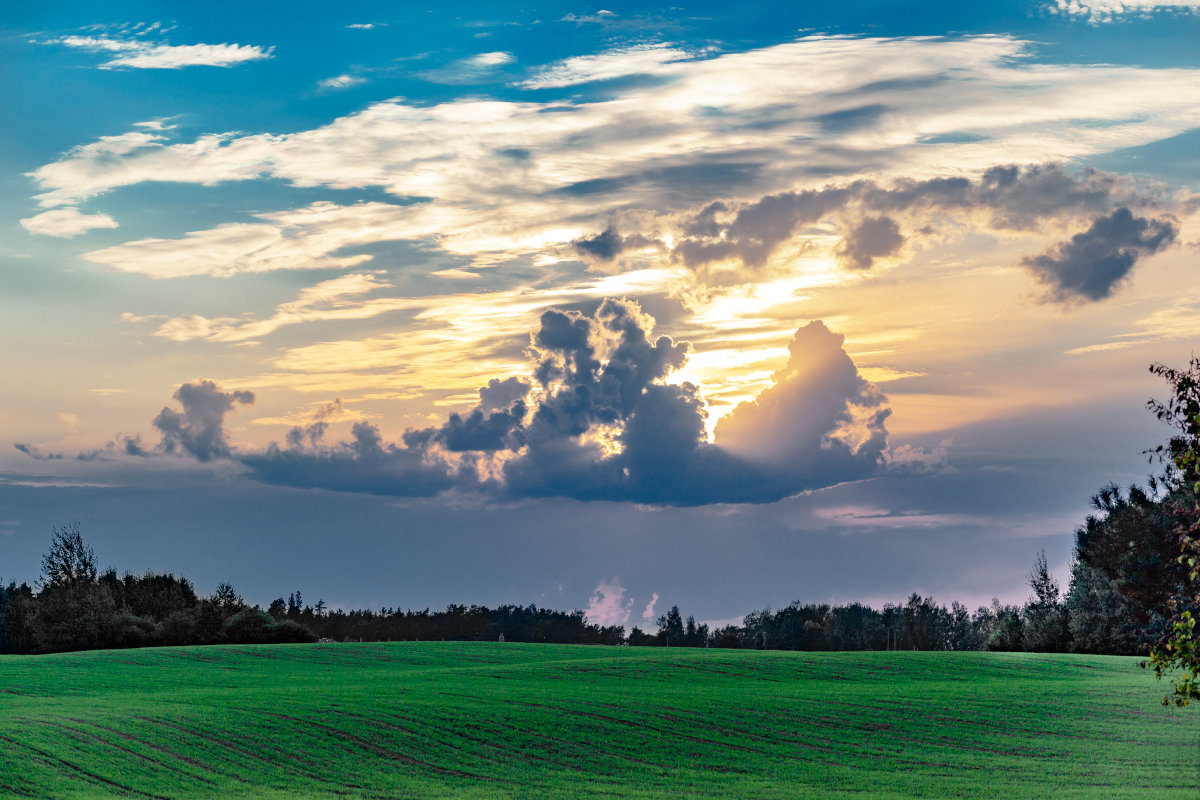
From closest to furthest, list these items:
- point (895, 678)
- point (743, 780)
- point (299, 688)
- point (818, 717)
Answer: point (743, 780) < point (818, 717) < point (299, 688) < point (895, 678)

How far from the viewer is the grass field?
3070 cm

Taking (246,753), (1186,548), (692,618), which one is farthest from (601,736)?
(692,618)

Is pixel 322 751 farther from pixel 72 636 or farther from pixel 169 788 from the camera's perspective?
pixel 72 636

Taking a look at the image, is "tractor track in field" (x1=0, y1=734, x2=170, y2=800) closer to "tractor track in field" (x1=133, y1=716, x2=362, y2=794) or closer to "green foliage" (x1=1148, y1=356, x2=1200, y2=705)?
"tractor track in field" (x1=133, y1=716, x2=362, y2=794)

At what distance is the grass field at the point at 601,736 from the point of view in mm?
30695

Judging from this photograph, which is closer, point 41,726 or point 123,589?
point 41,726

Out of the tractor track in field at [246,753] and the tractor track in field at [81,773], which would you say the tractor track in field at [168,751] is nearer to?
the tractor track in field at [246,753]

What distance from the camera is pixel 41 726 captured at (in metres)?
36.3

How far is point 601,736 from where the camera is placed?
3719cm

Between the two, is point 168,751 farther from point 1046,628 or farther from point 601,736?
point 1046,628

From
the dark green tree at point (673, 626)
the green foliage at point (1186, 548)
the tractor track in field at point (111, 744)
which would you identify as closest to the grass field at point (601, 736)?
the tractor track in field at point (111, 744)

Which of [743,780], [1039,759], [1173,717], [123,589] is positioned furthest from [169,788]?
[123,589]

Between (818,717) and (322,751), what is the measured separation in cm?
1842

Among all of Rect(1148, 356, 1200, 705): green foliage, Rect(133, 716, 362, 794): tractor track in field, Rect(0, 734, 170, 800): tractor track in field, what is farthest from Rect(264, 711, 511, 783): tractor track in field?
Rect(1148, 356, 1200, 705): green foliage
